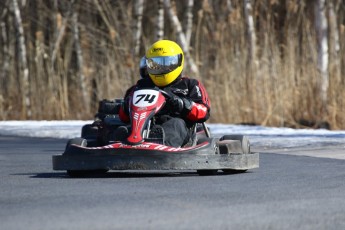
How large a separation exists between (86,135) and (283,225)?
781cm

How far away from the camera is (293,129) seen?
1928 centimetres

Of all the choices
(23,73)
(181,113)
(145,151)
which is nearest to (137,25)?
(23,73)

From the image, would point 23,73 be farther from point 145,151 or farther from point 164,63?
point 145,151

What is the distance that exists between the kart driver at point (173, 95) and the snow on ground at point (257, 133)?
4109 mm

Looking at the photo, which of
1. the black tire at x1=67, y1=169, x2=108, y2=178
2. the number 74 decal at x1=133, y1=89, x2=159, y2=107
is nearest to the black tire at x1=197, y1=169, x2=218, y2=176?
the number 74 decal at x1=133, y1=89, x2=159, y2=107

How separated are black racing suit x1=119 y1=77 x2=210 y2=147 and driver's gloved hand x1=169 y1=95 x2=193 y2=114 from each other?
0.01m

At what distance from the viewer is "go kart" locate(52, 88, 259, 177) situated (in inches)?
420

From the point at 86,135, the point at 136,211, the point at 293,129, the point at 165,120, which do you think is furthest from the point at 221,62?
the point at 136,211

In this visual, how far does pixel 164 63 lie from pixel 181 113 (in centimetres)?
65

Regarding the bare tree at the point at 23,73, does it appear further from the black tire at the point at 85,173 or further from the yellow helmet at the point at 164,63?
the black tire at the point at 85,173

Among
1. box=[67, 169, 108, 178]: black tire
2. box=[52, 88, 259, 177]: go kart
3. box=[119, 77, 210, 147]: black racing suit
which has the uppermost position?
box=[119, 77, 210, 147]: black racing suit

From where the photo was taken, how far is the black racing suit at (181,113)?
36.7 ft

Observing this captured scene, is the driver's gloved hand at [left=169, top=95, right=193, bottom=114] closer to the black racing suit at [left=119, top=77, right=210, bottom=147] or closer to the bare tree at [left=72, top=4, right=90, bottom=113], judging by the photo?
the black racing suit at [left=119, top=77, right=210, bottom=147]

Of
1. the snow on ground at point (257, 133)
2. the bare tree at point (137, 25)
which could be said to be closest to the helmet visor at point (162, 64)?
the snow on ground at point (257, 133)
